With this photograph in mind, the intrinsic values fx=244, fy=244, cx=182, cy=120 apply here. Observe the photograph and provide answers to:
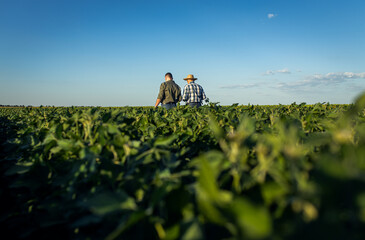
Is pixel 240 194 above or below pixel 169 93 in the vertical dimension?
below

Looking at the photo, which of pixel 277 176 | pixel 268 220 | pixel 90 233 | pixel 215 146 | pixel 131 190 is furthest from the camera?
pixel 215 146

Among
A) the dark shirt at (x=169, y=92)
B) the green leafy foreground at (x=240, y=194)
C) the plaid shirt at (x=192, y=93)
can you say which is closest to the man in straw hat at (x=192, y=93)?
the plaid shirt at (x=192, y=93)

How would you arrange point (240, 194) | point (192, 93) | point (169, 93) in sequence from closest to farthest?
point (240, 194) → point (192, 93) → point (169, 93)

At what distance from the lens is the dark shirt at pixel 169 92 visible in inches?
430

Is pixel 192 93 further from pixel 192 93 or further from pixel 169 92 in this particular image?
pixel 169 92

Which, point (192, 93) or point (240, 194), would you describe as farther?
point (192, 93)

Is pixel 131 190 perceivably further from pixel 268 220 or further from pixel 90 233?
pixel 268 220

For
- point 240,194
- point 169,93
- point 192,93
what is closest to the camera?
point 240,194

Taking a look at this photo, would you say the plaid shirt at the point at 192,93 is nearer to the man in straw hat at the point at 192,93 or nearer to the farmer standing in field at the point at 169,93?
the man in straw hat at the point at 192,93

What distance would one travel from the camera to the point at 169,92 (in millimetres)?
10977

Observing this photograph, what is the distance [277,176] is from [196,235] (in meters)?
0.36

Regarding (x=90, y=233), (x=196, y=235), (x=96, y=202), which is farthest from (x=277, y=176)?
(x=90, y=233)

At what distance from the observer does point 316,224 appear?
2.09 feet

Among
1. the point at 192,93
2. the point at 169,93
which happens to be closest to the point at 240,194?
the point at 192,93
